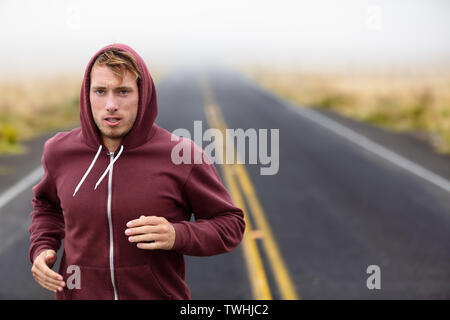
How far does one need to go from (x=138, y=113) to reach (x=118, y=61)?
0.82 ft

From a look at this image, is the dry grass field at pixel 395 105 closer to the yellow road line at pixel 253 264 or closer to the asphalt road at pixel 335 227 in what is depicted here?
the asphalt road at pixel 335 227

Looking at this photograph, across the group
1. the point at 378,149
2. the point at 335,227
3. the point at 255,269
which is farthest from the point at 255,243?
the point at 378,149

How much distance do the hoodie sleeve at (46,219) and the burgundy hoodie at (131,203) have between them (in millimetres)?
29

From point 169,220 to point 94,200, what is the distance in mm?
339

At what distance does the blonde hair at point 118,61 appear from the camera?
2.15 m

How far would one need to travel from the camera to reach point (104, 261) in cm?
229

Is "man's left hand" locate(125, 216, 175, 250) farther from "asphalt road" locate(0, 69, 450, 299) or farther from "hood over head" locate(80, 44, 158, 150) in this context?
"asphalt road" locate(0, 69, 450, 299)

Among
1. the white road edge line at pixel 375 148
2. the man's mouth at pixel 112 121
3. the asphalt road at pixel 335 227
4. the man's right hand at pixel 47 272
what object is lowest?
the white road edge line at pixel 375 148

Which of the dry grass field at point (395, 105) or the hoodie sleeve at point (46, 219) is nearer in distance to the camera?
the hoodie sleeve at point (46, 219)

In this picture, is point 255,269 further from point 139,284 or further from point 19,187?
point 19,187

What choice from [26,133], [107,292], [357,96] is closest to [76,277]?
[107,292]

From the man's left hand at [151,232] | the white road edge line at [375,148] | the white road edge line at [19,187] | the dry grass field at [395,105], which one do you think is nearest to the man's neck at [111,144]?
the man's left hand at [151,232]

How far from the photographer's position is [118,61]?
2145 mm
